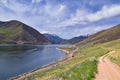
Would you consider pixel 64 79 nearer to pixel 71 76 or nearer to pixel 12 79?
pixel 71 76

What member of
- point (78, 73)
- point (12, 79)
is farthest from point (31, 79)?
point (78, 73)

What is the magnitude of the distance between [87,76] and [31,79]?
27832 millimetres

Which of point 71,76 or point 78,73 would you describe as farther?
point 78,73

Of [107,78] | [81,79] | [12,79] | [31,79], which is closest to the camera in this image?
[81,79]

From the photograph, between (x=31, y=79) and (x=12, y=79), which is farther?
(x=12, y=79)

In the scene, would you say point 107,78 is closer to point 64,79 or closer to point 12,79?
point 64,79

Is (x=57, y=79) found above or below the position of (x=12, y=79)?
above

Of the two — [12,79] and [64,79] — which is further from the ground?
[64,79]

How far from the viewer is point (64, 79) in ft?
Answer: 73.1

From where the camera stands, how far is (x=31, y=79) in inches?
1944

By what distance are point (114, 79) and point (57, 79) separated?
23.6 ft

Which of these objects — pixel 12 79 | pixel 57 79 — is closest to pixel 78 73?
pixel 57 79

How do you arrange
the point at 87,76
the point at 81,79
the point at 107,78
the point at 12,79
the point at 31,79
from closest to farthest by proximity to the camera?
the point at 81,79
the point at 87,76
the point at 107,78
the point at 31,79
the point at 12,79

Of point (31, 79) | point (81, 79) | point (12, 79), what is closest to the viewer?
point (81, 79)
